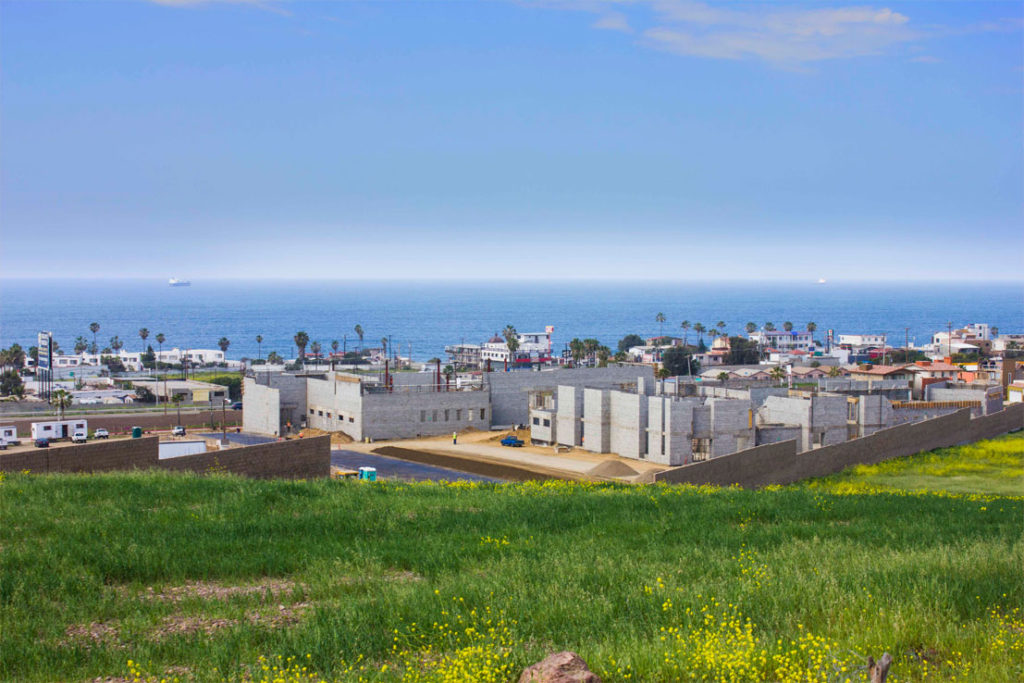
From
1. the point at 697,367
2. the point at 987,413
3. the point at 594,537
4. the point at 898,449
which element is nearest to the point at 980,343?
the point at 697,367

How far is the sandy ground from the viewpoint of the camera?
46250 millimetres

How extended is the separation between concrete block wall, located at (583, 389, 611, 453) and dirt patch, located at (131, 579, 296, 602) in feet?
127

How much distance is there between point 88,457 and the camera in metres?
24.0

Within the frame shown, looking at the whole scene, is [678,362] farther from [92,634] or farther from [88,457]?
[92,634]

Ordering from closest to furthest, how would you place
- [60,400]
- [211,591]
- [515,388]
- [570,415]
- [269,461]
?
[211,591] → [269,461] → [570,415] → [515,388] → [60,400]

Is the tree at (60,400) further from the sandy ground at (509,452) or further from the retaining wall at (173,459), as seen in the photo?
the retaining wall at (173,459)

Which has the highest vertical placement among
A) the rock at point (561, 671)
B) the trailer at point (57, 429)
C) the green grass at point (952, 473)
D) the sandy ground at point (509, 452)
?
the rock at point (561, 671)

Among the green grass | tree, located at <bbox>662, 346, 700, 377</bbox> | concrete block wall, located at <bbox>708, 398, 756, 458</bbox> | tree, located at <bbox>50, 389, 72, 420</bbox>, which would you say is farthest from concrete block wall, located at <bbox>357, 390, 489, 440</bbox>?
tree, located at <bbox>662, 346, 700, 377</bbox>

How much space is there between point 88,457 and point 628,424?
30153 mm

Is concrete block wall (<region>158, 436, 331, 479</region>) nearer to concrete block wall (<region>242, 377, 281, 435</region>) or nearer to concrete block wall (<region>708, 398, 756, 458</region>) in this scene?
concrete block wall (<region>708, 398, 756, 458</region>)

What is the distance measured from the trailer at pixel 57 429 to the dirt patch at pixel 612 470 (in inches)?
1110

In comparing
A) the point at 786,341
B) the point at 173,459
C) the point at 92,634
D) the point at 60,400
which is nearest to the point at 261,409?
the point at 60,400

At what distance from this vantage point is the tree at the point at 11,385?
270 ft

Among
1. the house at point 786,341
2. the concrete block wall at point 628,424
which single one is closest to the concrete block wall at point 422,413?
the concrete block wall at point 628,424
